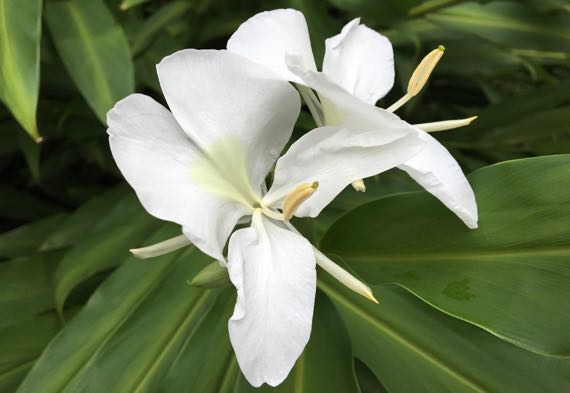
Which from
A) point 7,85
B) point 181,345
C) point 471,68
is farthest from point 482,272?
point 471,68

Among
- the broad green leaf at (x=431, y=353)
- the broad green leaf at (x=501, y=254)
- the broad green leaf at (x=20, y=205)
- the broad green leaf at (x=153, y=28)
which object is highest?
the broad green leaf at (x=153, y=28)

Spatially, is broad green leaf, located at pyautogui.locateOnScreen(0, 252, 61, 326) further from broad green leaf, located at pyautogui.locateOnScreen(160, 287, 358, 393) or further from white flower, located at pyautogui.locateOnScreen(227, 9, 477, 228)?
white flower, located at pyautogui.locateOnScreen(227, 9, 477, 228)

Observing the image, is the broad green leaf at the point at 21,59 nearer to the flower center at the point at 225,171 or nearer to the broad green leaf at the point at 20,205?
the flower center at the point at 225,171

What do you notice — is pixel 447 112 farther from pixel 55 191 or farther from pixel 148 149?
pixel 148 149

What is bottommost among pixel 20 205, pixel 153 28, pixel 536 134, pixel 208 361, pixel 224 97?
pixel 536 134

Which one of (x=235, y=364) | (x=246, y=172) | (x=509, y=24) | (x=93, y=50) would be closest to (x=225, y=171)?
(x=246, y=172)

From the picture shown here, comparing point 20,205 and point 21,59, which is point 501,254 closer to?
point 21,59

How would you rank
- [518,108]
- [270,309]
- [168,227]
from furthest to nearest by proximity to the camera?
[518,108], [168,227], [270,309]

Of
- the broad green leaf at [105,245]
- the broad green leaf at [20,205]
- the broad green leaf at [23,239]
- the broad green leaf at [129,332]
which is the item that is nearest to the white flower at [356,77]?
the broad green leaf at [129,332]
